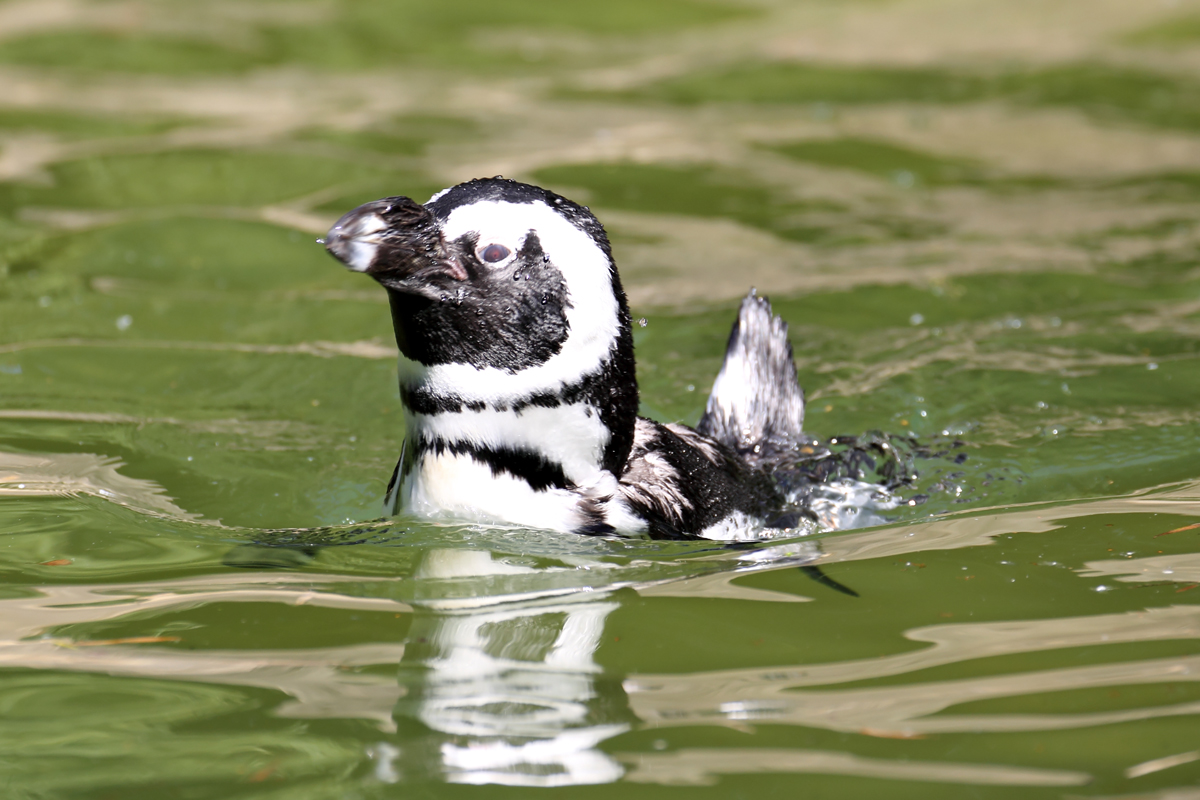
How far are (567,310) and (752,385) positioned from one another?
4.73 feet

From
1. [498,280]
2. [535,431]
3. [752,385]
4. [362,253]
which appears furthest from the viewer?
[752,385]

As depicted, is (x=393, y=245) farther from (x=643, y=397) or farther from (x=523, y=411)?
(x=643, y=397)

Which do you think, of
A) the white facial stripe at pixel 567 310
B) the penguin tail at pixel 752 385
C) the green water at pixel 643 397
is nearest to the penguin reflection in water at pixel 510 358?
the white facial stripe at pixel 567 310

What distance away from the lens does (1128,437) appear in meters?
4.88

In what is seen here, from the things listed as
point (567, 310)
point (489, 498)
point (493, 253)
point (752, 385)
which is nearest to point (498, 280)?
point (493, 253)

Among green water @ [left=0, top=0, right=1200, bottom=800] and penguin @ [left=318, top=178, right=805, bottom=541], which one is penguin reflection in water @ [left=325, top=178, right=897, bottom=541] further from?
green water @ [left=0, top=0, right=1200, bottom=800]

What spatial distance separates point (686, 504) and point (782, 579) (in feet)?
1.68

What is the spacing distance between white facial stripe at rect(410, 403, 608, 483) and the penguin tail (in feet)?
3.90

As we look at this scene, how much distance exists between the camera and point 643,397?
18.7ft

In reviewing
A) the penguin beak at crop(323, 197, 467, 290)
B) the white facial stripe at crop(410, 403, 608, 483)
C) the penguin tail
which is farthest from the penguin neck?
the penguin tail

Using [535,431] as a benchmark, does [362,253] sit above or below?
above

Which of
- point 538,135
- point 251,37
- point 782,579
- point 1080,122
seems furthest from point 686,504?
point 251,37

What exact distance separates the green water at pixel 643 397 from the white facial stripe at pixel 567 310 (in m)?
0.40

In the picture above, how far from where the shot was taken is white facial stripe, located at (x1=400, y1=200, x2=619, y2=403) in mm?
3279
